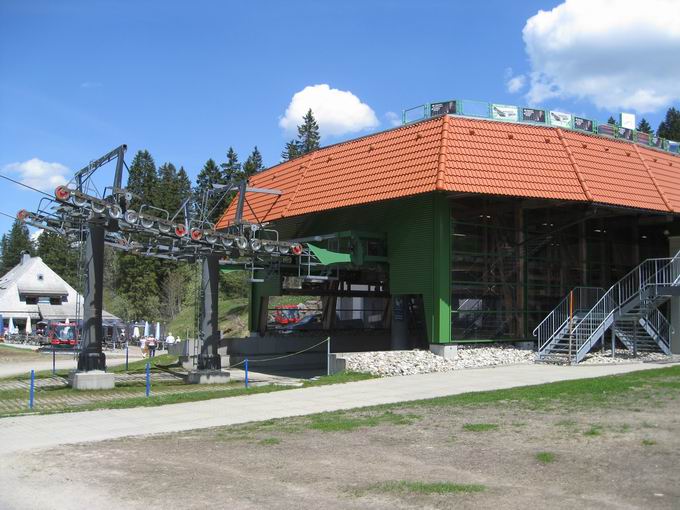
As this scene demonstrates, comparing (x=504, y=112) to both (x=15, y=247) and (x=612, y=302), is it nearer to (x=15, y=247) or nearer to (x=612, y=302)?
(x=612, y=302)

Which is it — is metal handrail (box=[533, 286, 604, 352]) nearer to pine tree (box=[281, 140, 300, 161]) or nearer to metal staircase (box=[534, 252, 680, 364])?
metal staircase (box=[534, 252, 680, 364])

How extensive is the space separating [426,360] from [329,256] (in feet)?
18.7

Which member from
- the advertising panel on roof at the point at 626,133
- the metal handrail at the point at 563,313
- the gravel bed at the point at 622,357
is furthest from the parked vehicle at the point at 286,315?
the advertising panel on roof at the point at 626,133

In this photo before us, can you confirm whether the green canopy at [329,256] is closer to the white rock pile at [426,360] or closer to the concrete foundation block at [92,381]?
the white rock pile at [426,360]

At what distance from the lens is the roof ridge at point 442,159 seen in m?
23.8

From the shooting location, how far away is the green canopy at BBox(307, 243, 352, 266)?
2627cm

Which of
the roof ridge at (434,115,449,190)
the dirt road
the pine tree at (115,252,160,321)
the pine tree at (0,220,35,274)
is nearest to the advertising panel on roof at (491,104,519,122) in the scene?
the roof ridge at (434,115,449,190)

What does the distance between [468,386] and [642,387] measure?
456 cm

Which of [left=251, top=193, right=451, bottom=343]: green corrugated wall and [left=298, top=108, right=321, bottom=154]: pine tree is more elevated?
[left=298, top=108, right=321, bottom=154]: pine tree

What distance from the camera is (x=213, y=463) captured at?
10.2 m

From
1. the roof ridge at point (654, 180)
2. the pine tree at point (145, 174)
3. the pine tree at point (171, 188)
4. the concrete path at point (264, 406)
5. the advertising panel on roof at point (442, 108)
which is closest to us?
the concrete path at point (264, 406)

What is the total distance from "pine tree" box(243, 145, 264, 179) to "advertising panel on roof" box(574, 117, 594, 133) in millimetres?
58981

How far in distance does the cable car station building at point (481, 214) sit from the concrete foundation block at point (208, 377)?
17.5 feet

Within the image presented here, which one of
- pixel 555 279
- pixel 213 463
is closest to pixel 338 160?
pixel 555 279
